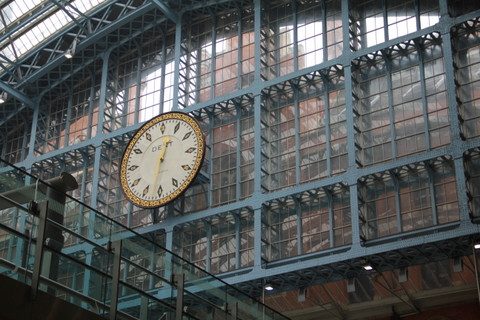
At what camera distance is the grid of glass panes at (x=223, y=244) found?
41.8m

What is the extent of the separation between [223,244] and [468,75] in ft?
42.2

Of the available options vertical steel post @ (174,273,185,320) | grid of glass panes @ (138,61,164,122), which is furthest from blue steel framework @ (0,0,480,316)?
vertical steel post @ (174,273,185,320)

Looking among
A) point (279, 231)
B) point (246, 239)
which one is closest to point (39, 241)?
point (279, 231)

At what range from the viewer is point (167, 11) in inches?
1929

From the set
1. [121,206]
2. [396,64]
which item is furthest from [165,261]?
[121,206]

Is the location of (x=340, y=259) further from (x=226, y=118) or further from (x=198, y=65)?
(x=198, y=65)

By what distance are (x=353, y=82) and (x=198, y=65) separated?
9606mm

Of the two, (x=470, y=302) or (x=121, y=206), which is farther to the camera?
(x=121, y=206)

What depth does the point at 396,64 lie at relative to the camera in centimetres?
4138

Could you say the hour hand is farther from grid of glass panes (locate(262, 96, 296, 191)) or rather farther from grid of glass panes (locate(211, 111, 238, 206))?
grid of glass panes (locate(262, 96, 296, 191))

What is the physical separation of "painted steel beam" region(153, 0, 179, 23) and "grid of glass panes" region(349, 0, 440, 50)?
1013cm

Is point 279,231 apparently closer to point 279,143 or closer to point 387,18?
point 279,143

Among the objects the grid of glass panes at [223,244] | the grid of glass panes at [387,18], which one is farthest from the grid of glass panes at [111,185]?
the grid of glass panes at [387,18]

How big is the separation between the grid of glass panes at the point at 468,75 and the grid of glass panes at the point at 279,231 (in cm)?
818
